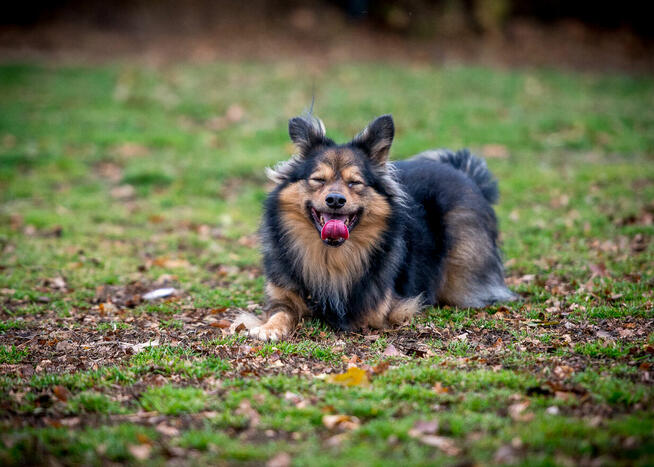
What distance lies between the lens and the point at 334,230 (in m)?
5.80

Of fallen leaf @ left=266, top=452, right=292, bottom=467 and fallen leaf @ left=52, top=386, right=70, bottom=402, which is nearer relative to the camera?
fallen leaf @ left=266, top=452, right=292, bottom=467

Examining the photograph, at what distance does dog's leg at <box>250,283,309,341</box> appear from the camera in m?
5.93

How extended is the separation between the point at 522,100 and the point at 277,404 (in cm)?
1515

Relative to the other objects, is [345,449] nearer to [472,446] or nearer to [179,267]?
[472,446]

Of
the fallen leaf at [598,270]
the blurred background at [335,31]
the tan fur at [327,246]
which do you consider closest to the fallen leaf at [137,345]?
the tan fur at [327,246]

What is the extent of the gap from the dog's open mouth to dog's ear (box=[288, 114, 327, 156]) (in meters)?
0.69

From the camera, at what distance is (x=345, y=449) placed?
3773 mm

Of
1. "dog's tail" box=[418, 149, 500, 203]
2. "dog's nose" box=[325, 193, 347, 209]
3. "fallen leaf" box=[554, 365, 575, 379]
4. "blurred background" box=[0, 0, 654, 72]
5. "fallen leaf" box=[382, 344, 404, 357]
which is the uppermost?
"blurred background" box=[0, 0, 654, 72]

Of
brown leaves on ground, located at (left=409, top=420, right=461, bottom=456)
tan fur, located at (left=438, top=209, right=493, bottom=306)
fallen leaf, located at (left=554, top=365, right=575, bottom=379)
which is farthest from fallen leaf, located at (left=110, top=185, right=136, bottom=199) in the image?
brown leaves on ground, located at (left=409, top=420, right=461, bottom=456)

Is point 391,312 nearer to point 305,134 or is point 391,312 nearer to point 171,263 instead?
point 305,134

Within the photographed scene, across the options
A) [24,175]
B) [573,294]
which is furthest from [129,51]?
[573,294]

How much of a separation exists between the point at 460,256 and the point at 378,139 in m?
1.68

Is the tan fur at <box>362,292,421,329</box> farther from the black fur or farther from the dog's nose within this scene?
the dog's nose

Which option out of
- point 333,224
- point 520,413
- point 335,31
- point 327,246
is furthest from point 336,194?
point 335,31
